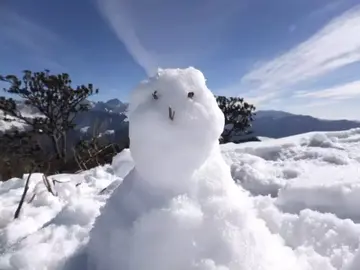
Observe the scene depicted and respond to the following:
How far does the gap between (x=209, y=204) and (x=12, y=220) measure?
1.85 metres

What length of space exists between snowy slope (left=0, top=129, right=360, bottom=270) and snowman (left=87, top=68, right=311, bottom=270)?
12.0 inches

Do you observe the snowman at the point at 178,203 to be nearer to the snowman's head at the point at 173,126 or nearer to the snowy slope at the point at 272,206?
the snowman's head at the point at 173,126

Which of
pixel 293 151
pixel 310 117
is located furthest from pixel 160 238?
pixel 310 117

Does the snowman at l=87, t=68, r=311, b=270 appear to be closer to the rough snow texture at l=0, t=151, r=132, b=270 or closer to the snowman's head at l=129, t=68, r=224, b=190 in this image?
the snowman's head at l=129, t=68, r=224, b=190

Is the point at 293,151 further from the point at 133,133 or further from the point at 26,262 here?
the point at 26,262

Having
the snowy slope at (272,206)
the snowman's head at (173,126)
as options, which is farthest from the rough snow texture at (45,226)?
the snowman's head at (173,126)

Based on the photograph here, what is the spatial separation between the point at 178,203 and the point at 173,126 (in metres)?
0.38

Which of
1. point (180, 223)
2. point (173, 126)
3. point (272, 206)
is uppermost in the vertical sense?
point (173, 126)

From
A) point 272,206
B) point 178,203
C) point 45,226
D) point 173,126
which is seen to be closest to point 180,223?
point 178,203

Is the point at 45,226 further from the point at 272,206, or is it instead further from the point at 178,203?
the point at 272,206

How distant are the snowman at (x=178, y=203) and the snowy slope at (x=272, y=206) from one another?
306 mm

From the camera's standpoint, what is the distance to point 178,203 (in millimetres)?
1576

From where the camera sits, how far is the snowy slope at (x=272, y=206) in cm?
183

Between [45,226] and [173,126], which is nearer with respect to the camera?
[173,126]
